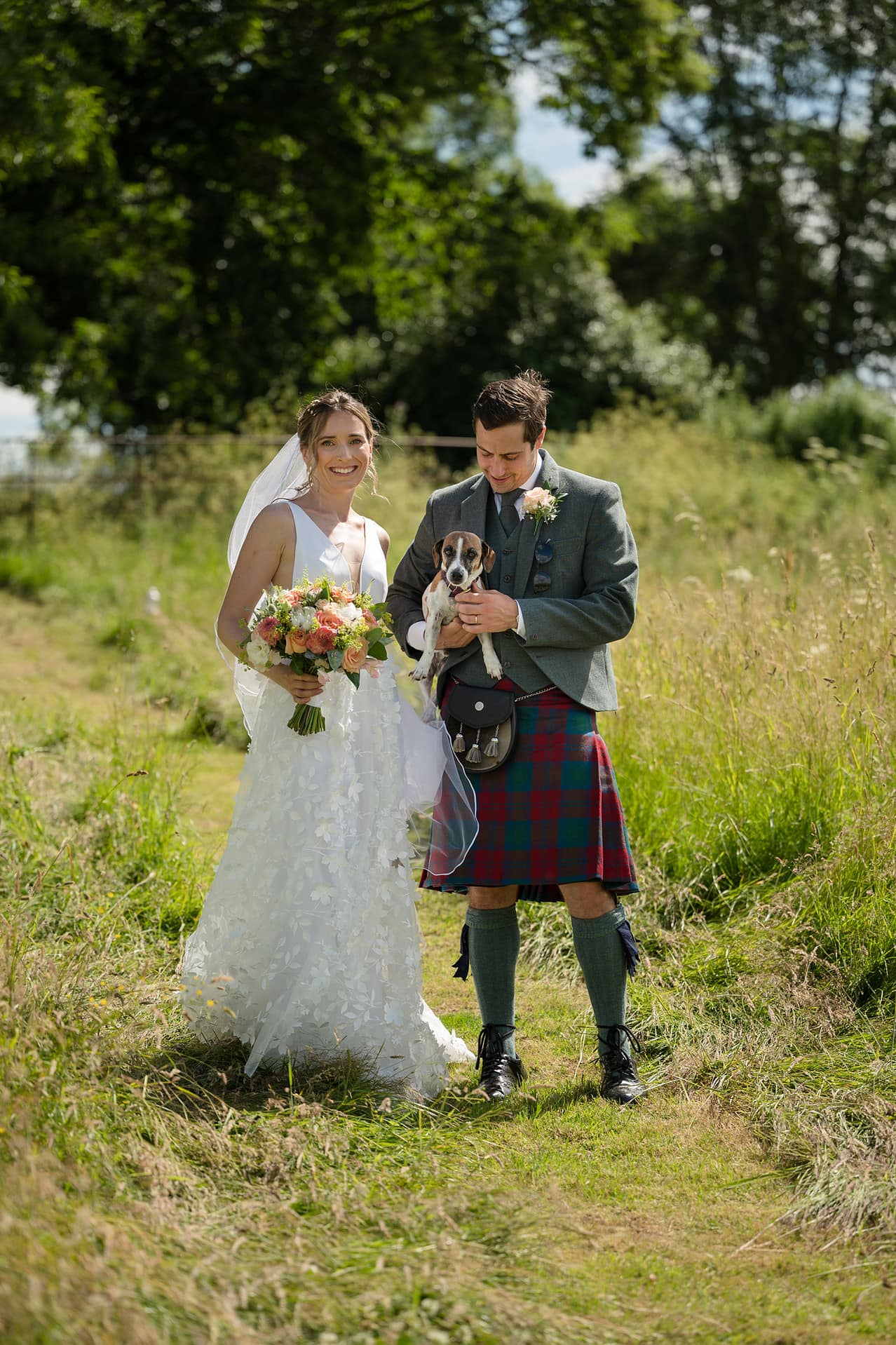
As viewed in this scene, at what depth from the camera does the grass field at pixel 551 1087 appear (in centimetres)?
240

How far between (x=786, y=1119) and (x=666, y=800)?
1.93 meters

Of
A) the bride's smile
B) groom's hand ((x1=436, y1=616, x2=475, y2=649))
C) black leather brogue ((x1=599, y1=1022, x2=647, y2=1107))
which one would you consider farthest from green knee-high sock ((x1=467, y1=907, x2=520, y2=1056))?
the bride's smile

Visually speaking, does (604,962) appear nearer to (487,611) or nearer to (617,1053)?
(617,1053)

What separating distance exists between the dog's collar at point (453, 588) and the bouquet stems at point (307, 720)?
20.6 inches

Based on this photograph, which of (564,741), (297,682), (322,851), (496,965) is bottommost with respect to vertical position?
(496,965)

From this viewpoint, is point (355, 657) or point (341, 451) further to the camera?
point (341, 451)

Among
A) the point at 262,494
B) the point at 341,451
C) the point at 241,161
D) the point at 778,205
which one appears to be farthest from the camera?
the point at 778,205

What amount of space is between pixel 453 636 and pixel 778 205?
27416 millimetres

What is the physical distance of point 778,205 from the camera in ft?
91.0

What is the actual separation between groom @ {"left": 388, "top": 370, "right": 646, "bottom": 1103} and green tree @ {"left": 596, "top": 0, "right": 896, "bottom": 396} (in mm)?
23171

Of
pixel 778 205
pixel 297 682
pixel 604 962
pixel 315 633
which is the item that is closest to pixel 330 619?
pixel 315 633

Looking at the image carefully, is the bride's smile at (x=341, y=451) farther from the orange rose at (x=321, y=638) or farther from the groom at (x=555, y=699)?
the orange rose at (x=321, y=638)

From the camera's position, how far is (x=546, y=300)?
65.4 feet

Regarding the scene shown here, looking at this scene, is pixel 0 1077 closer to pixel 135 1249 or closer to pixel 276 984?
pixel 135 1249
